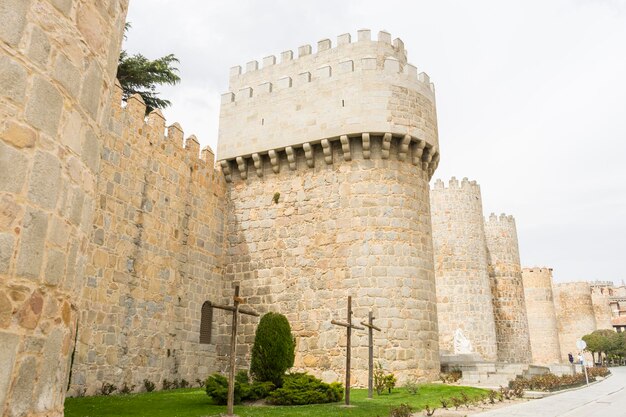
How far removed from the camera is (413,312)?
46.2ft

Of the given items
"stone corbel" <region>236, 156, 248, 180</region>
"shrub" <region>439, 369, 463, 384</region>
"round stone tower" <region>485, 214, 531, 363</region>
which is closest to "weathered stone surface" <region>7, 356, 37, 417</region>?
"shrub" <region>439, 369, 463, 384</region>

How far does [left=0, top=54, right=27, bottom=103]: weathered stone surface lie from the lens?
3191mm

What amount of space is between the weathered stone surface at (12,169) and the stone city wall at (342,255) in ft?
38.1

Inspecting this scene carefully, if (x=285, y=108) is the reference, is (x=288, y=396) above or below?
below

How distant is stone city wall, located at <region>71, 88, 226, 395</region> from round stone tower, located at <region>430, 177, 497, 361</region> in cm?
1485

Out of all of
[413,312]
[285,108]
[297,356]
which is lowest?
[297,356]

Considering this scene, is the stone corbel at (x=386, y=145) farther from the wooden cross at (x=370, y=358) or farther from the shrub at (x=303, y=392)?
the shrub at (x=303, y=392)

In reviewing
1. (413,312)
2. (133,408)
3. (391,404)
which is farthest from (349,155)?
(133,408)

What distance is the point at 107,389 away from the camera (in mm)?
11289

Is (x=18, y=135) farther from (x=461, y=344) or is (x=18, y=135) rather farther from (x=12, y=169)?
(x=461, y=344)

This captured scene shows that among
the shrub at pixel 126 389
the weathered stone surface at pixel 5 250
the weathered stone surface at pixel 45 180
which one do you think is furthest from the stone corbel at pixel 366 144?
the weathered stone surface at pixel 5 250

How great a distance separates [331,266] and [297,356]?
291cm

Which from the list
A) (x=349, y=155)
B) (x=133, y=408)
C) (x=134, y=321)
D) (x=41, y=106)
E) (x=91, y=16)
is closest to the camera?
(x=41, y=106)

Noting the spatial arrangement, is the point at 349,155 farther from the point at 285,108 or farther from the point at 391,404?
the point at 391,404
